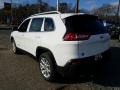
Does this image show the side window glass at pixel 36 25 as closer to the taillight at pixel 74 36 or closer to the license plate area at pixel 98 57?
the taillight at pixel 74 36

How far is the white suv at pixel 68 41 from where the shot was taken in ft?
21.3

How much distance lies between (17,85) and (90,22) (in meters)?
2.68

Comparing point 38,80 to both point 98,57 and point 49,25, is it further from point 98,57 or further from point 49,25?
point 98,57

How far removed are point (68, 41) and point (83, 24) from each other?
2.38 ft

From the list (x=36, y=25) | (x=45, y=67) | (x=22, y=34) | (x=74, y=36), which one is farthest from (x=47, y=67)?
(x=22, y=34)

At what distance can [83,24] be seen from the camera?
6848 millimetres

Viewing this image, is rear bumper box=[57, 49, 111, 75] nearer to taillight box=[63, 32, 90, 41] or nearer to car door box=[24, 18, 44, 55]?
taillight box=[63, 32, 90, 41]

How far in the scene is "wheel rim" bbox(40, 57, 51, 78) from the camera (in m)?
7.21

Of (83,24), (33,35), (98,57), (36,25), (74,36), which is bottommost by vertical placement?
(98,57)

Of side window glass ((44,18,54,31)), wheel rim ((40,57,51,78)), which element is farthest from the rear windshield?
wheel rim ((40,57,51,78))

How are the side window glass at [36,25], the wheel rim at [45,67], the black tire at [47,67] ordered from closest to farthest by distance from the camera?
the black tire at [47,67]
the wheel rim at [45,67]
the side window glass at [36,25]

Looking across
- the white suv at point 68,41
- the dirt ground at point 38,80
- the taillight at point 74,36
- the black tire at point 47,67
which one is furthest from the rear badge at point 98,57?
the black tire at point 47,67

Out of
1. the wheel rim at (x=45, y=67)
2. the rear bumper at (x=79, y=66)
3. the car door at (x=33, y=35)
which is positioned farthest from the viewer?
the car door at (x=33, y=35)

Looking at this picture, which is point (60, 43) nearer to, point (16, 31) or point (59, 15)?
point (59, 15)
